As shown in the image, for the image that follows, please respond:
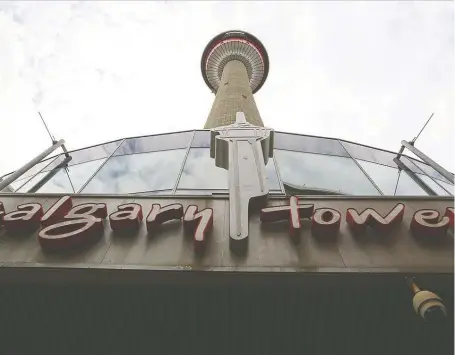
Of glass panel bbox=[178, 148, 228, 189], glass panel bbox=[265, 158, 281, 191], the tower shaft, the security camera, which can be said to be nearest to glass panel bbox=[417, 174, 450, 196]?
glass panel bbox=[265, 158, 281, 191]

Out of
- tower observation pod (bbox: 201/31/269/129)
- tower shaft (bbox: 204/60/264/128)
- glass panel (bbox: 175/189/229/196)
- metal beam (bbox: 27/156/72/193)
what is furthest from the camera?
tower observation pod (bbox: 201/31/269/129)

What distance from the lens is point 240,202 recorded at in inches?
344

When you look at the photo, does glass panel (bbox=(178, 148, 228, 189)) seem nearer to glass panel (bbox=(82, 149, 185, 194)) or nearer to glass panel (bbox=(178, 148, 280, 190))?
glass panel (bbox=(178, 148, 280, 190))

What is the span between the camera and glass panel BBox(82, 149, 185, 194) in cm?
1164

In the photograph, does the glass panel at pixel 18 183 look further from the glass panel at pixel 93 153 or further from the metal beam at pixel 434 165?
the metal beam at pixel 434 165

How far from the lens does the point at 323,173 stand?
12.5 m

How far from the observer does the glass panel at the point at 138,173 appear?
11641 millimetres

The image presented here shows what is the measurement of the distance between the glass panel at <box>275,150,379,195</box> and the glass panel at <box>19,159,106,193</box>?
5902 millimetres

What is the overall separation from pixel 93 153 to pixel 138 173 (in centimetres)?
265

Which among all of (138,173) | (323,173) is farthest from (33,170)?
(323,173)

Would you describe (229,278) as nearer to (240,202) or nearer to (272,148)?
(240,202)

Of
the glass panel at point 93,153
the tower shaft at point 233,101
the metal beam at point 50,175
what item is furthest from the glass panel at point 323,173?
the tower shaft at point 233,101

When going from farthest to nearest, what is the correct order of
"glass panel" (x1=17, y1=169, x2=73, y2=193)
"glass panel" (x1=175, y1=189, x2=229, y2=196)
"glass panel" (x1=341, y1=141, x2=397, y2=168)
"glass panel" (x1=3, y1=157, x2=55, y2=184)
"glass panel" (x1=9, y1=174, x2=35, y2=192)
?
"glass panel" (x1=341, y1=141, x2=397, y2=168)
"glass panel" (x1=3, y1=157, x2=55, y2=184)
"glass panel" (x1=9, y1=174, x2=35, y2=192)
"glass panel" (x1=17, y1=169, x2=73, y2=193)
"glass panel" (x1=175, y1=189, x2=229, y2=196)

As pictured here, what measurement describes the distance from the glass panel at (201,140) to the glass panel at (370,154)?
4.82 m
